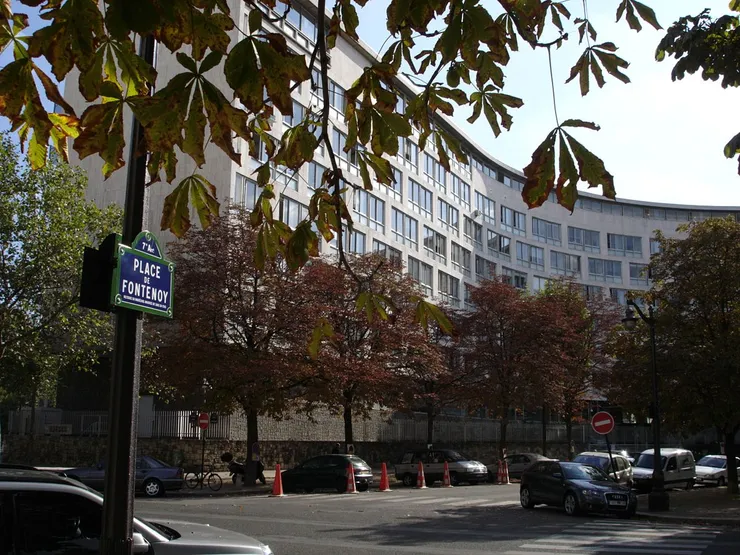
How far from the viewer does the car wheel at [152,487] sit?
83.9ft

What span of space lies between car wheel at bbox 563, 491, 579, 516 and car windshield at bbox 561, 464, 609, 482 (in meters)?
0.50

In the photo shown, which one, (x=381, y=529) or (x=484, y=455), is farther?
(x=484, y=455)

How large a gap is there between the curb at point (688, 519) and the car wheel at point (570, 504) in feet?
5.89

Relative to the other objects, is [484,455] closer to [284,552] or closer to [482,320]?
[482,320]

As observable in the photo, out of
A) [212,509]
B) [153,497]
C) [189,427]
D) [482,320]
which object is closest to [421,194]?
[482,320]

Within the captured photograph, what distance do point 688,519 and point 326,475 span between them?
509 inches

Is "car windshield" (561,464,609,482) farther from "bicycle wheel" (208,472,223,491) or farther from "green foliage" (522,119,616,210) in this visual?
"green foliage" (522,119,616,210)

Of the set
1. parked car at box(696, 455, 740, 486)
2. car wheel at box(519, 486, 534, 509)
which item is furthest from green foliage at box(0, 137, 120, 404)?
parked car at box(696, 455, 740, 486)

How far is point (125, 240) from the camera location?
17.3 feet

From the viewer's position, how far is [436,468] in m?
33.8

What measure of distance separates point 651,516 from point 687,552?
7.41m

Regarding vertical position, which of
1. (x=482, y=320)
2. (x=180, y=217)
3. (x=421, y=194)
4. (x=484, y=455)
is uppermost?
(x=421, y=194)

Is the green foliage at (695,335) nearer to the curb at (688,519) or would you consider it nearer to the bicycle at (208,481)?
the curb at (688,519)

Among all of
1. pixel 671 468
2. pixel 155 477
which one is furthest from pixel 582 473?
pixel 155 477
